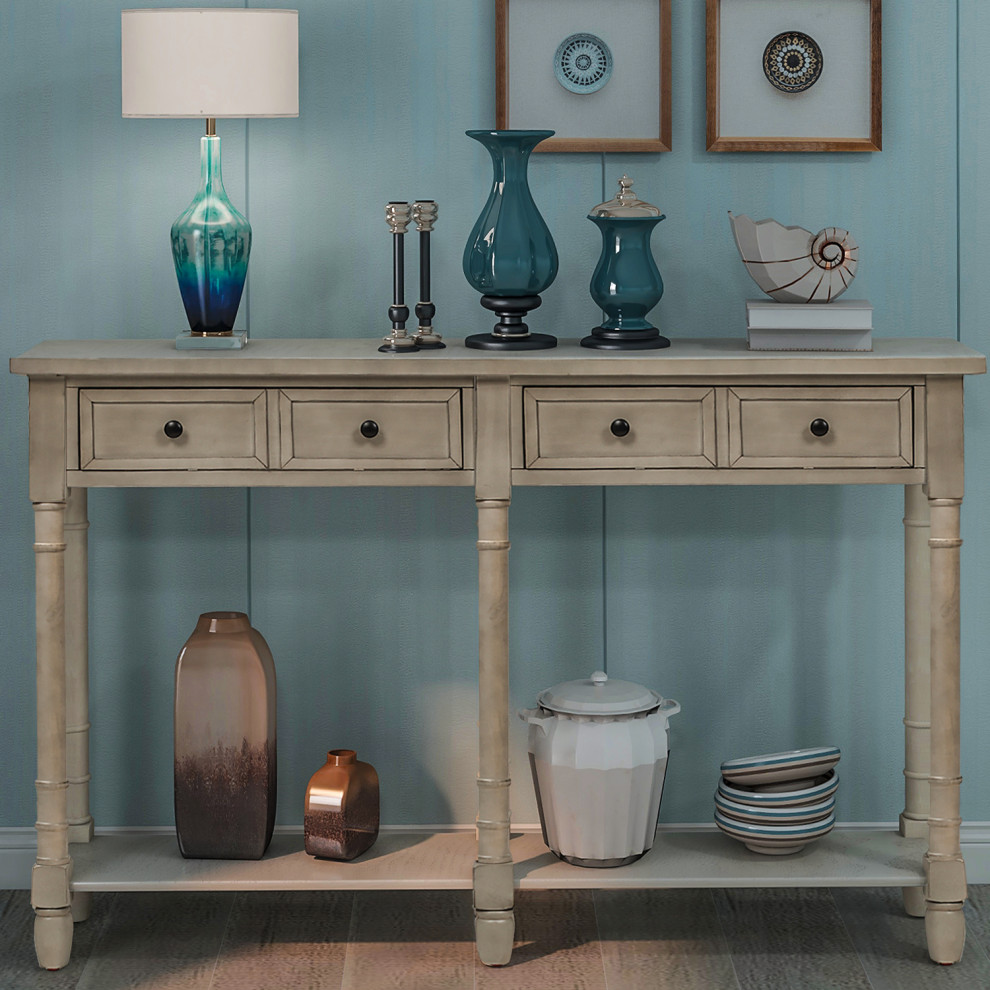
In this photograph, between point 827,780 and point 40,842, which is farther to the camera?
point 827,780

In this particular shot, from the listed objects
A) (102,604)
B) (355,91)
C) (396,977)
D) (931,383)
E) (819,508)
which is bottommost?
(396,977)

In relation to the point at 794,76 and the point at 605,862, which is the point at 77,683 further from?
the point at 794,76

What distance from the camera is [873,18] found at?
257 cm

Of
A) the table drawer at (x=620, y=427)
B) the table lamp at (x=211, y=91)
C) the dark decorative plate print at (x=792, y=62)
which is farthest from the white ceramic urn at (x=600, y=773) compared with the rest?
the dark decorative plate print at (x=792, y=62)

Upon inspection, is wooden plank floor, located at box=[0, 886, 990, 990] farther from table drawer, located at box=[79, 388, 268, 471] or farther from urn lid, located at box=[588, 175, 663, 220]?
urn lid, located at box=[588, 175, 663, 220]

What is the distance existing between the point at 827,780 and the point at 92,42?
198cm

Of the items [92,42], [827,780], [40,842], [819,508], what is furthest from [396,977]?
[92,42]

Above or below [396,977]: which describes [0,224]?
above

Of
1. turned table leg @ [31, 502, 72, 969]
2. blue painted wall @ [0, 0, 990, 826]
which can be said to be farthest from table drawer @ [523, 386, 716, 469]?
turned table leg @ [31, 502, 72, 969]

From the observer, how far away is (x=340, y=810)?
2.40 meters

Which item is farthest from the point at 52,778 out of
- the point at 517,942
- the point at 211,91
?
the point at 211,91

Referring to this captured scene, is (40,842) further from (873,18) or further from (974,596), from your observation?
(873,18)

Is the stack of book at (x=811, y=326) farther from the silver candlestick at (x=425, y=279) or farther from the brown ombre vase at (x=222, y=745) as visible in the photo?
the brown ombre vase at (x=222, y=745)

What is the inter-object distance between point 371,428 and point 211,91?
2.09ft
